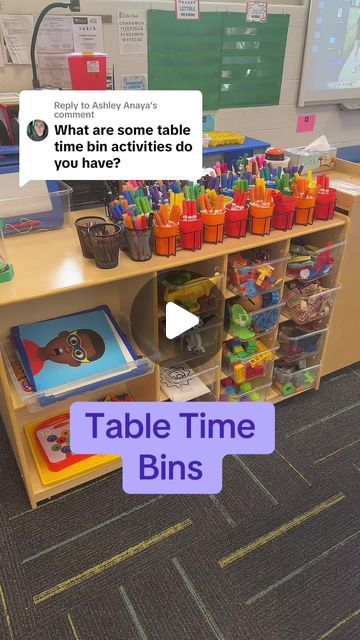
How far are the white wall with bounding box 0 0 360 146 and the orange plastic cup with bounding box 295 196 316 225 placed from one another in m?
0.83

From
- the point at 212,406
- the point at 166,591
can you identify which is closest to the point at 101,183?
the point at 212,406

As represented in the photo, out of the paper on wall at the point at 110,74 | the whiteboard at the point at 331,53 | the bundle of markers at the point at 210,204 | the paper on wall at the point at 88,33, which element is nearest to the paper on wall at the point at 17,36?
the paper on wall at the point at 88,33

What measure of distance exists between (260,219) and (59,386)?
0.79 meters

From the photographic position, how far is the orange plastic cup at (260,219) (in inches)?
56.1

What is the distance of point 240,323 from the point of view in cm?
160

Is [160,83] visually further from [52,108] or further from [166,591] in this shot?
[166,591]

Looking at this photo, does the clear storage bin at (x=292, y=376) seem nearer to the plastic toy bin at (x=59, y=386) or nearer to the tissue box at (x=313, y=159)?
the plastic toy bin at (x=59, y=386)

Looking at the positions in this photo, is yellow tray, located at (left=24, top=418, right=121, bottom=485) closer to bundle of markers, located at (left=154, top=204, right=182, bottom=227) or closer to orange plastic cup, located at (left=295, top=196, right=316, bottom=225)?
bundle of markers, located at (left=154, top=204, right=182, bottom=227)

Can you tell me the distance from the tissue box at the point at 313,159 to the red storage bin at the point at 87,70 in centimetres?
78

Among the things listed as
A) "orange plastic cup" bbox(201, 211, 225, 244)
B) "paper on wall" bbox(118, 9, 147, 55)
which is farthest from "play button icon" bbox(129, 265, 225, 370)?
"paper on wall" bbox(118, 9, 147, 55)

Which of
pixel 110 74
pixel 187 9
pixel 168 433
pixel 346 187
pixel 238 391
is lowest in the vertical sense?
pixel 238 391


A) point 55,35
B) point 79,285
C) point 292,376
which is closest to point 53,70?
point 55,35

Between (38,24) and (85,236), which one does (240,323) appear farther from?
(38,24)

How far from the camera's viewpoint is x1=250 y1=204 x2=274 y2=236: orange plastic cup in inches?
56.1
